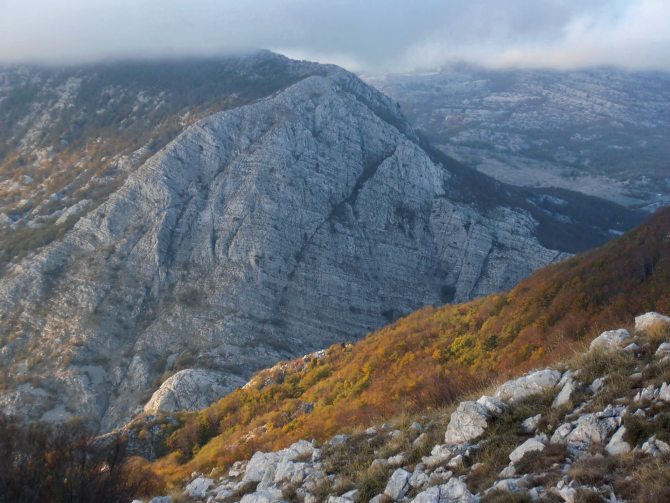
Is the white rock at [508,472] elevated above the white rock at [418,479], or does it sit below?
above

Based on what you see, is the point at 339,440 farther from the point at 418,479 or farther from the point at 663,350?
the point at 663,350

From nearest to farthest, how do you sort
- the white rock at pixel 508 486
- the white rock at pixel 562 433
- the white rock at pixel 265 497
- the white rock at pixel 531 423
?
the white rock at pixel 508 486 < the white rock at pixel 562 433 < the white rock at pixel 531 423 < the white rock at pixel 265 497

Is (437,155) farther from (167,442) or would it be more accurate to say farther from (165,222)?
(167,442)

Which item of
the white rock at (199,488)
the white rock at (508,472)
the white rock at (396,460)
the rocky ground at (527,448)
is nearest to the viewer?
the rocky ground at (527,448)

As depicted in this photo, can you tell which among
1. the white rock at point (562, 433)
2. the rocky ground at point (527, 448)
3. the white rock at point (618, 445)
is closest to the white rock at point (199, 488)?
the rocky ground at point (527, 448)

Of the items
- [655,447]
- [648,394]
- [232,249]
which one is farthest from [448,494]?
[232,249]

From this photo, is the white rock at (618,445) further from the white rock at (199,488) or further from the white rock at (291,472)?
the white rock at (199,488)
